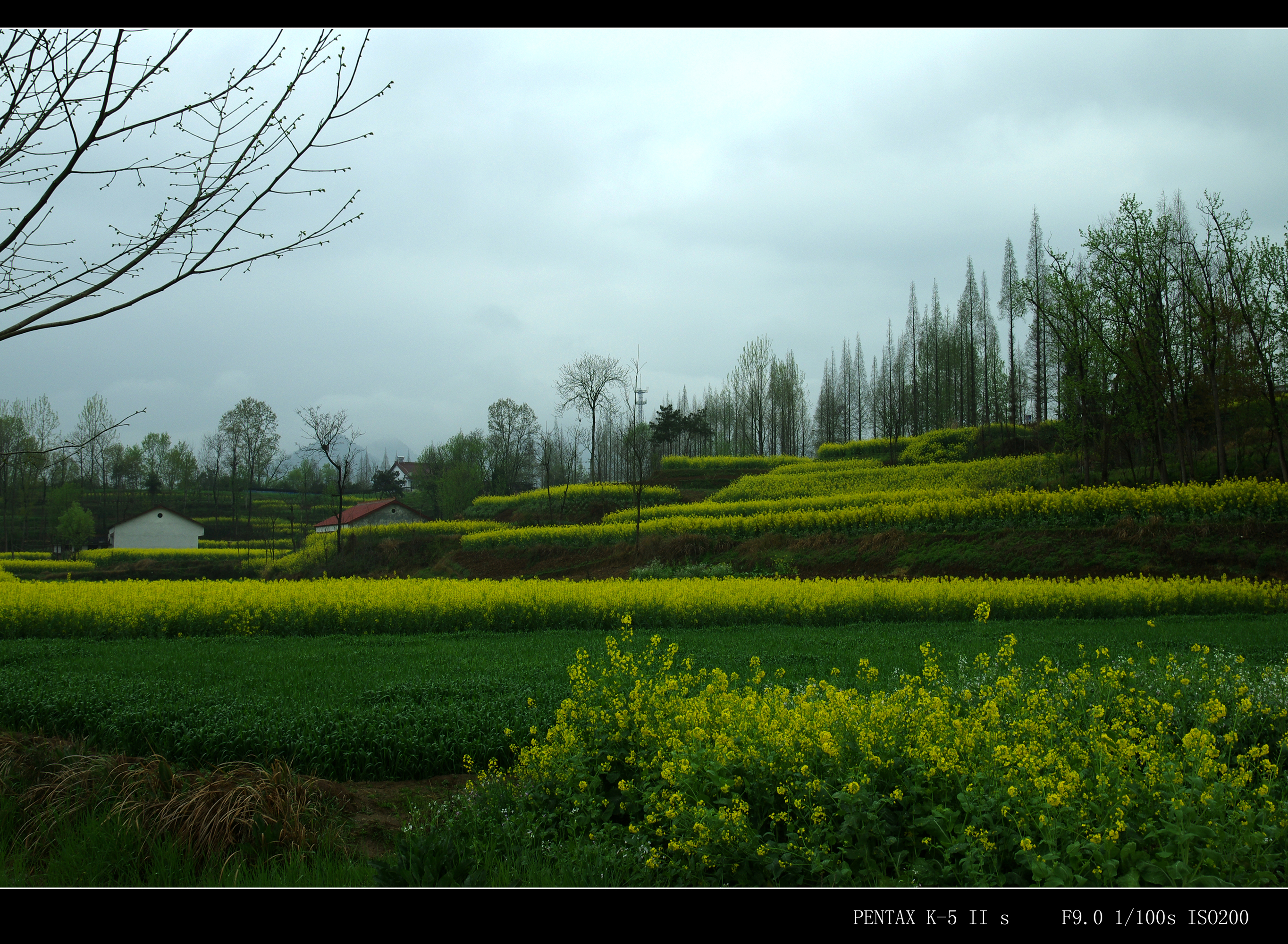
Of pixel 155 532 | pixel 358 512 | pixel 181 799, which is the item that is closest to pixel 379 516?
pixel 358 512

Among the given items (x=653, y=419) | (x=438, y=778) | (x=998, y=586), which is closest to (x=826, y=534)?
(x=998, y=586)

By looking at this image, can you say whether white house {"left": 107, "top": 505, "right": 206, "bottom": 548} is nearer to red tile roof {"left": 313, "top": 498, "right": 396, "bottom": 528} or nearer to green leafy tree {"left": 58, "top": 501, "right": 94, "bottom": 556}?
green leafy tree {"left": 58, "top": 501, "right": 94, "bottom": 556}

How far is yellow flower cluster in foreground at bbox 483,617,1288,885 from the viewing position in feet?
8.90

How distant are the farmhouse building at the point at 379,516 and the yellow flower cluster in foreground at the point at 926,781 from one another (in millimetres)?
41292

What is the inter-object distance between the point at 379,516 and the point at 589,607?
36054 mm

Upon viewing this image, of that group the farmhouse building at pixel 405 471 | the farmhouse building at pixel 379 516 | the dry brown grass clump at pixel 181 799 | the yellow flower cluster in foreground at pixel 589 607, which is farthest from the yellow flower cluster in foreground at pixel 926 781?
the farmhouse building at pixel 405 471

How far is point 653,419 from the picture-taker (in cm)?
5097

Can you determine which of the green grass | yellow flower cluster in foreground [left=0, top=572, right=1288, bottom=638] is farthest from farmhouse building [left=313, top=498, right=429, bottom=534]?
the green grass

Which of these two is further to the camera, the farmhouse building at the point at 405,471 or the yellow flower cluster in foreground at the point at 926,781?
the farmhouse building at the point at 405,471

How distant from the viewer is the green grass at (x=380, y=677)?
16.3ft

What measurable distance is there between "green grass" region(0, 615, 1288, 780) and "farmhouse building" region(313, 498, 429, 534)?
1318 inches

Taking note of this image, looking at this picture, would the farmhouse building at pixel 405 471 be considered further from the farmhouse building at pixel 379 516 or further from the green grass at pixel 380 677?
the green grass at pixel 380 677

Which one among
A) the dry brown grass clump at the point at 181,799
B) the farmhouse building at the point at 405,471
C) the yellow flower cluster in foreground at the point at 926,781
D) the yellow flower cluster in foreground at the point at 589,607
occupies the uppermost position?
the farmhouse building at the point at 405,471

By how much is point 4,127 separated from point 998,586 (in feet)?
46.5
